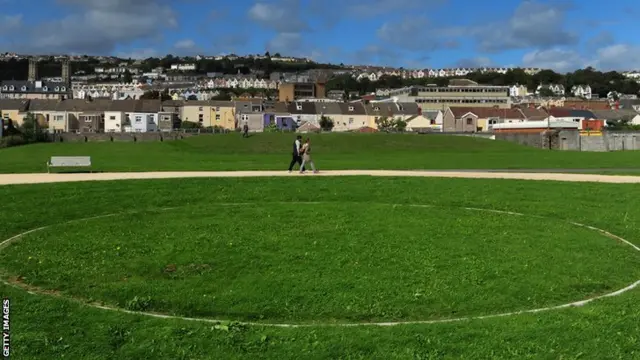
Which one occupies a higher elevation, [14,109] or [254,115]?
[14,109]

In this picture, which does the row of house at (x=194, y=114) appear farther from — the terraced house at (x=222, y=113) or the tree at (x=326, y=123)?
the tree at (x=326, y=123)

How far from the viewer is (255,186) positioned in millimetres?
24609

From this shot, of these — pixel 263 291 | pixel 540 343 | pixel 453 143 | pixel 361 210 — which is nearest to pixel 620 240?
pixel 361 210

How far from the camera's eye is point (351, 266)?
477 inches

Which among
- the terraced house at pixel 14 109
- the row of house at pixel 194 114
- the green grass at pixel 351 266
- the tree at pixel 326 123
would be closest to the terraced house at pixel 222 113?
the row of house at pixel 194 114

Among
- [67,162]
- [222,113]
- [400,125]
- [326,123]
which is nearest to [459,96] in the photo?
[400,125]

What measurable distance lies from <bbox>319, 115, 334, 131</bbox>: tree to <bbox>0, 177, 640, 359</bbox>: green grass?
117 metres

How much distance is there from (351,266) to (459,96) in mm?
182392

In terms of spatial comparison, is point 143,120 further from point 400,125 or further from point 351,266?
point 351,266

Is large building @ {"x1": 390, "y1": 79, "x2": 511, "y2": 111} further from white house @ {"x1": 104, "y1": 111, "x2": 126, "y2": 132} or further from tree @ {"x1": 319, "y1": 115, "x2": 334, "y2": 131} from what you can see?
white house @ {"x1": 104, "y1": 111, "x2": 126, "y2": 132}

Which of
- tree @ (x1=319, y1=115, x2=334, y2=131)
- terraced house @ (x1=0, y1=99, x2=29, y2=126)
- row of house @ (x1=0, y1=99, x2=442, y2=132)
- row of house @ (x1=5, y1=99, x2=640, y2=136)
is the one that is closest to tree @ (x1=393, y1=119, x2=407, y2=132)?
row of house @ (x1=0, y1=99, x2=442, y2=132)

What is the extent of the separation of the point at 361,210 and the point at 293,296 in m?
8.36

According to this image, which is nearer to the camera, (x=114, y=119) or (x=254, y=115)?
(x=114, y=119)

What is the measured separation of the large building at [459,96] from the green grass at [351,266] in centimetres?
16347
